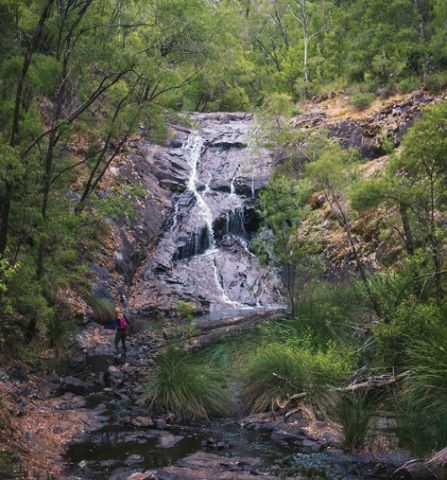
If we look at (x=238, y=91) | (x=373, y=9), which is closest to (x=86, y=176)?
(x=373, y=9)

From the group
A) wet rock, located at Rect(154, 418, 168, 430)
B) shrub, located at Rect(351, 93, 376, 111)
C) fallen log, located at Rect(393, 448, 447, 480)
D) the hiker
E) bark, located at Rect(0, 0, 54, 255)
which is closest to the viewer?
fallen log, located at Rect(393, 448, 447, 480)

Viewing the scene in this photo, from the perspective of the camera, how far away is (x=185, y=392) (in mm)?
9250

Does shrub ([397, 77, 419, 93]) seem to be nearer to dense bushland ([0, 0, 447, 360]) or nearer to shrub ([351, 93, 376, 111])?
dense bushland ([0, 0, 447, 360])

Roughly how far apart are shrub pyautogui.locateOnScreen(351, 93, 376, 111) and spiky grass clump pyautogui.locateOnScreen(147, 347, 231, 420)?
2099cm

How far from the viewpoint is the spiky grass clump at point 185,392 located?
29.8 ft

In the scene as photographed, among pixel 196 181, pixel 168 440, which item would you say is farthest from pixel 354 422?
pixel 196 181

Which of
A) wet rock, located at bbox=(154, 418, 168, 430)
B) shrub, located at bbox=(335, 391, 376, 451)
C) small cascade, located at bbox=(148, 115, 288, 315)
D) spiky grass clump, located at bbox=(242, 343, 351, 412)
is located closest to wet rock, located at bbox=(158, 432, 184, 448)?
wet rock, located at bbox=(154, 418, 168, 430)

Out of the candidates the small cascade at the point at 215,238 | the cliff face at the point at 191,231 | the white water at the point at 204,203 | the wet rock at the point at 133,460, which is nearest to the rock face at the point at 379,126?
the cliff face at the point at 191,231

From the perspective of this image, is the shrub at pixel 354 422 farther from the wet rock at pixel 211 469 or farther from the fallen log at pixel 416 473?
the wet rock at pixel 211 469

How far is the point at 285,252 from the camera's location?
559 inches

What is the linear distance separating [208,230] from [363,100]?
10536 millimetres

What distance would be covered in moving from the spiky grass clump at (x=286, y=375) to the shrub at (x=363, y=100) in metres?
20.1

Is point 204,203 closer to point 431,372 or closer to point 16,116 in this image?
point 16,116

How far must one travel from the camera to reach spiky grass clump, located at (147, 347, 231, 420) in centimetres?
908
